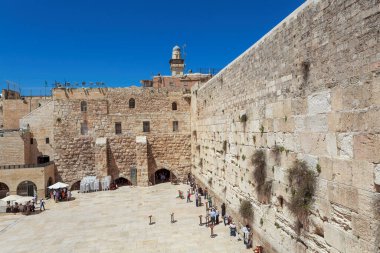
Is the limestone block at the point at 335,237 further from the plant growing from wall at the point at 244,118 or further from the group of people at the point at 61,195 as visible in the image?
the group of people at the point at 61,195

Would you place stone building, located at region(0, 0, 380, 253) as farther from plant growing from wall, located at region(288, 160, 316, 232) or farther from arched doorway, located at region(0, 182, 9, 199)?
arched doorway, located at region(0, 182, 9, 199)

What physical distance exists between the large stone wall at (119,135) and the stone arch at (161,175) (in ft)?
0.73

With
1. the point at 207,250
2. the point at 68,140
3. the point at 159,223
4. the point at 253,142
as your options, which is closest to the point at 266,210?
the point at 253,142

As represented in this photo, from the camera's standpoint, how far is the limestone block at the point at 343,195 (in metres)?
4.87

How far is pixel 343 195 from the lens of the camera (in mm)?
5129

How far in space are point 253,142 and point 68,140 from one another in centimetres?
1583

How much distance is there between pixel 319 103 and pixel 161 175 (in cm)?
1865

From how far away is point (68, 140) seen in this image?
21.3m

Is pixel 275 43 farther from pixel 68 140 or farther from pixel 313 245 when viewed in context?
pixel 68 140

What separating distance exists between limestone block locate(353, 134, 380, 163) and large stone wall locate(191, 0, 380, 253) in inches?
0.6

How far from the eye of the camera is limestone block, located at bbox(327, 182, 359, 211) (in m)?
4.87

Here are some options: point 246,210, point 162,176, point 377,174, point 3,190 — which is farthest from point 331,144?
point 3,190

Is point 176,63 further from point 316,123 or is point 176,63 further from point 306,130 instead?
point 316,123

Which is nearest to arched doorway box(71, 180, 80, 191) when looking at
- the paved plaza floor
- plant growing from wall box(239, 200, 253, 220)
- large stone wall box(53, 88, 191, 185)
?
large stone wall box(53, 88, 191, 185)
